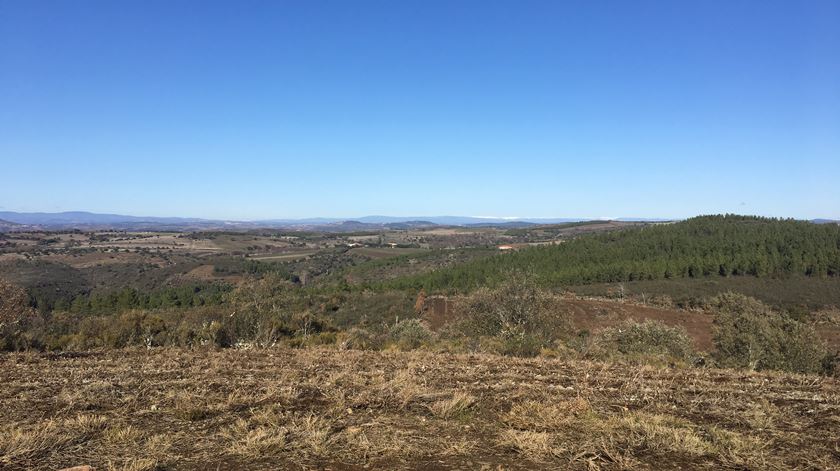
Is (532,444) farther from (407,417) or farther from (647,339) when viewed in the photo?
(647,339)

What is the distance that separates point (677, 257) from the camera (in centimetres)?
8656

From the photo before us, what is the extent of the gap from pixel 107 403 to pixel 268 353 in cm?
645

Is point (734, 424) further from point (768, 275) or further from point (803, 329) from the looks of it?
point (768, 275)

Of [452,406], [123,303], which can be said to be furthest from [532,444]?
[123,303]

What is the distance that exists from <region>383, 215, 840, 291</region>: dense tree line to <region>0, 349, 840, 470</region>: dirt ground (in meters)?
51.3

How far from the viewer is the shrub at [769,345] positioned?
62.3 ft

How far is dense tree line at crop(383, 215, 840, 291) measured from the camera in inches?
2963

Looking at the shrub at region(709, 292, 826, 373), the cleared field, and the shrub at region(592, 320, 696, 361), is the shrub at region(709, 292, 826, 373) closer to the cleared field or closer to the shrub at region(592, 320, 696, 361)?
the shrub at region(592, 320, 696, 361)

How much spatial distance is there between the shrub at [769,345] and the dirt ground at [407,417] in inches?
385

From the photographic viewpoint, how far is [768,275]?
236ft

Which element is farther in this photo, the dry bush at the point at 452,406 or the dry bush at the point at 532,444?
the dry bush at the point at 452,406

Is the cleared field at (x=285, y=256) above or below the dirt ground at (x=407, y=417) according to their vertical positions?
below

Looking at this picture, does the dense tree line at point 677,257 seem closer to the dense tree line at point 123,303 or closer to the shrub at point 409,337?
the dense tree line at point 123,303

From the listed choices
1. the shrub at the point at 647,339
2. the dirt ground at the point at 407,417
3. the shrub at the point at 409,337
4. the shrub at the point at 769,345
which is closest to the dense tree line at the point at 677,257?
the shrub at the point at 647,339
